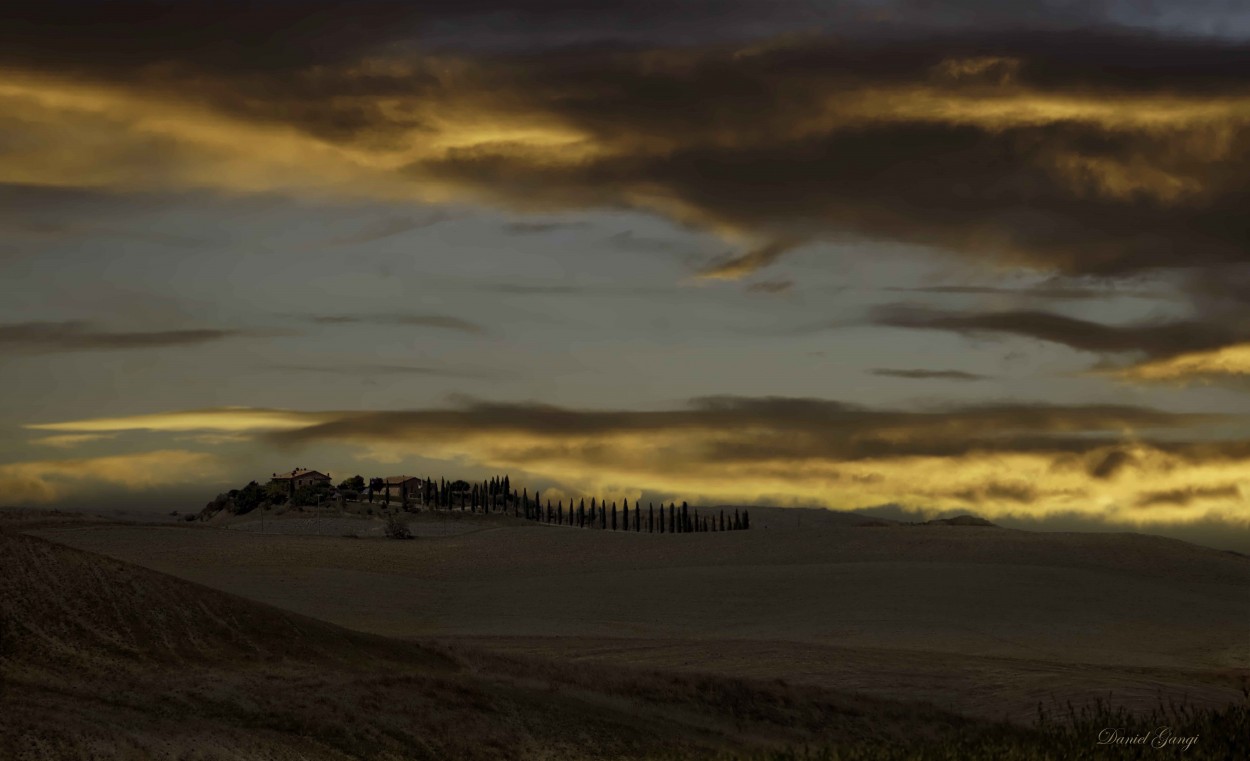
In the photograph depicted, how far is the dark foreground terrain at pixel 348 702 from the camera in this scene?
19.7 m

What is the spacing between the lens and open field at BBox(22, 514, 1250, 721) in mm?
36062

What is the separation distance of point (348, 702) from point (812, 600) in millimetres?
35022

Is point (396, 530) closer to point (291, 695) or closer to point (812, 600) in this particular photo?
point (812, 600)

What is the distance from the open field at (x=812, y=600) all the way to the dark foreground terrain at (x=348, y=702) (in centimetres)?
396

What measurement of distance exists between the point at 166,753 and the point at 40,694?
11.6 ft

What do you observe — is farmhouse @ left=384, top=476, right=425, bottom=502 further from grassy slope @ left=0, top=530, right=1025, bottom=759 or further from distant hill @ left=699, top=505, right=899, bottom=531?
grassy slope @ left=0, top=530, right=1025, bottom=759

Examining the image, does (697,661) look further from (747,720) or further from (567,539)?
(567,539)

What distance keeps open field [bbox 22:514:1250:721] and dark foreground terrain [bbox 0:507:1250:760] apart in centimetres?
396

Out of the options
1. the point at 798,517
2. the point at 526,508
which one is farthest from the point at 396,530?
the point at 798,517

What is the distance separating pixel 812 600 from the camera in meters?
55.9

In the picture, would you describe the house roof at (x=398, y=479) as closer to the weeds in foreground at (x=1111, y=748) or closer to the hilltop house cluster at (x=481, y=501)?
the hilltop house cluster at (x=481, y=501)

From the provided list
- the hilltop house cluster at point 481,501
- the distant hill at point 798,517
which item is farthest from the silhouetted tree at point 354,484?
the distant hill at point 798,517

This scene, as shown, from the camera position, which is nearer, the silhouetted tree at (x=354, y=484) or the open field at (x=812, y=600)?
the open field at (x=812, y=600)
